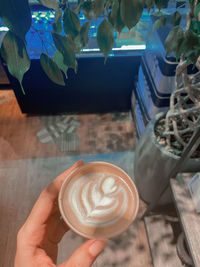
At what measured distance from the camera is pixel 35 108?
1941 mm

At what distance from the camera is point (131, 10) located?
0.40m

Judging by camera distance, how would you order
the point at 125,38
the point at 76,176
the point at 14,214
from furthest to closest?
1. the point at 125,38
2. the point at 14,214
3. the point at 76,176

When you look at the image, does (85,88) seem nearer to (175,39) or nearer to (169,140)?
(169,140)

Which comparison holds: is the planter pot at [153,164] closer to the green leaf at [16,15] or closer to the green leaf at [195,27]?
the green leaf at [195,27]

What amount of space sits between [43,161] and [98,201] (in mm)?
1025

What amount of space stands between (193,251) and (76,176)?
563 millimetres

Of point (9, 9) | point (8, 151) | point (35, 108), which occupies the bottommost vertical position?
point (8, 151)

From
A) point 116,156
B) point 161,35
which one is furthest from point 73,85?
point 161,35

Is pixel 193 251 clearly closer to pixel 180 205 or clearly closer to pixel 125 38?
pixel 180 205

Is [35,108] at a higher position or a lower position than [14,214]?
higher

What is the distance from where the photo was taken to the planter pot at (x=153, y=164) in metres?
1.03

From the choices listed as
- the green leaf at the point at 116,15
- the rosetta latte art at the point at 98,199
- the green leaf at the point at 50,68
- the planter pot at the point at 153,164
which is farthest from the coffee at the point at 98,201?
the green leaf at the point at 116,15

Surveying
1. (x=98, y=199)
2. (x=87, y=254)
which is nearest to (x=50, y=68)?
(x=98, y=199)

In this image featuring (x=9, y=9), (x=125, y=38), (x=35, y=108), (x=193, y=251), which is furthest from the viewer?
(x=35, y=108)
